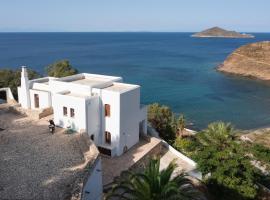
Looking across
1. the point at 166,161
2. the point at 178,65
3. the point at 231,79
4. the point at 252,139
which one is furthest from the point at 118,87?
the point at 178,65

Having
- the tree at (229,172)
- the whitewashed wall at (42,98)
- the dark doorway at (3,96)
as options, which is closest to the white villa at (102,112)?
the whitewashed wall at (42,98)

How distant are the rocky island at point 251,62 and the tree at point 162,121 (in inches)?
2415

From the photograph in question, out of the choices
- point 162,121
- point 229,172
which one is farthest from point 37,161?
point 162,121

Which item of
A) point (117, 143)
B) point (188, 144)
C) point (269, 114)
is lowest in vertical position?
point (269, 114)

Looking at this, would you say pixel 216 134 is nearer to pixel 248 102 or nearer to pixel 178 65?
pixel 248 102

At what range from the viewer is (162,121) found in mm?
32531

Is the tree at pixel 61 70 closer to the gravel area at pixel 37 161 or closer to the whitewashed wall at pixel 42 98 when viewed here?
the whitewashed wall at pixel 42 98

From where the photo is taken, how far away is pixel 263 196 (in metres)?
21.1

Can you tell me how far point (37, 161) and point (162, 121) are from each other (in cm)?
1723

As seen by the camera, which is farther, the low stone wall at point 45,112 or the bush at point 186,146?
the bush at point 186,146

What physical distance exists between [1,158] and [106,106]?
27.1 feet

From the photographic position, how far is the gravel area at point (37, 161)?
14.6m

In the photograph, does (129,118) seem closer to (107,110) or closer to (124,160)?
(107,110)

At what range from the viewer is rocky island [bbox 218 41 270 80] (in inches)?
3492
